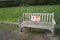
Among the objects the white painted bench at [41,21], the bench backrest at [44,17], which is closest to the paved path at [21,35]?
the white painted bench at [41,21]

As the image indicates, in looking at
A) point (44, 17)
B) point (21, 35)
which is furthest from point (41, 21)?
point (21, 35)

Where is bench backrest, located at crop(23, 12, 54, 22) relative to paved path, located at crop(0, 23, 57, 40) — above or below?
above

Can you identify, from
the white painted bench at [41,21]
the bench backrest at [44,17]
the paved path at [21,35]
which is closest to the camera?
the paved path at [21,35]

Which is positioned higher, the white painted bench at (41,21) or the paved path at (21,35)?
the white painted bench at (41,21)

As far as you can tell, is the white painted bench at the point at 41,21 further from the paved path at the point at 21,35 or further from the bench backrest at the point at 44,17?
the paved path at the point at 21,35

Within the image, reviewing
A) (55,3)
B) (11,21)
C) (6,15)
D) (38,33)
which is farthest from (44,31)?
(55,3)

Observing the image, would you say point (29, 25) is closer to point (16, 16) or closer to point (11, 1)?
point (16, 16)

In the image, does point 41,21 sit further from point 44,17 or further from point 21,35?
point 21,35

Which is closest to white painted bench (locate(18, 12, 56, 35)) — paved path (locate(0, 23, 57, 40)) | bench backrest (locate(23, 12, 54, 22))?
bench backrest (locate(23, 12, 54, 22))

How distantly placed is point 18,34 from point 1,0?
18.8ft

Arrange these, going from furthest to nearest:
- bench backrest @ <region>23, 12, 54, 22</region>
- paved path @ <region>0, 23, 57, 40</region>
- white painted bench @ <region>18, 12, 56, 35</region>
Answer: bench backrest @ <region>23, 12, 54, 22</region>, white painted bench @ <region>18, 12, 56, 35</region>, paved path @ <region>0, 23, 57, 40</region>

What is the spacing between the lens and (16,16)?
8516mm

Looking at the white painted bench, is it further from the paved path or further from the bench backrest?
the paved path

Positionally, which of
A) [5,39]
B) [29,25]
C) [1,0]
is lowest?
[5,39]
